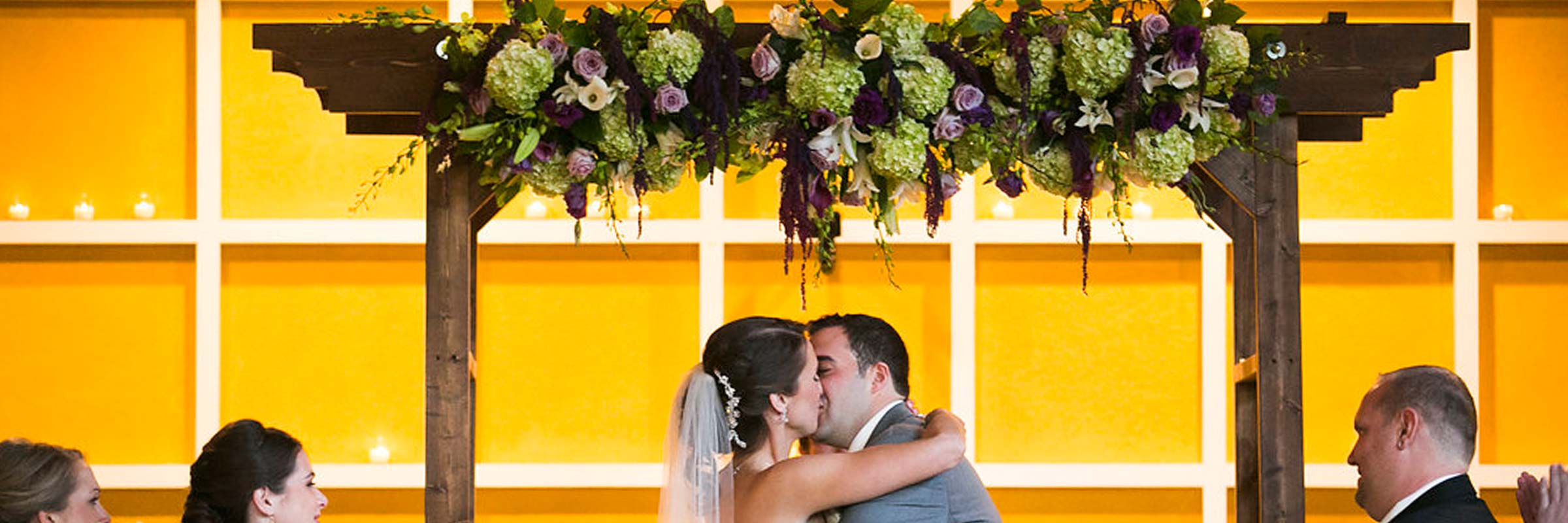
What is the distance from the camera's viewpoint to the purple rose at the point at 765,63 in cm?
409

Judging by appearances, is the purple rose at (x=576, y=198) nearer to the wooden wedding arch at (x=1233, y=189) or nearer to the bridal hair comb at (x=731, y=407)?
the wooden wedding arch at (x=1233, y=189)

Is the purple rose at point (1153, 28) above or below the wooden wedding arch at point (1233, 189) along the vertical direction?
above

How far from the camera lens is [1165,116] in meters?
4.13

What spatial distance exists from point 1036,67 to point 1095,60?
0.12m

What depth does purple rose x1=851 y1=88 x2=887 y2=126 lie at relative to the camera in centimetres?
410

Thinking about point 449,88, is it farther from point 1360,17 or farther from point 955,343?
point 1360,17

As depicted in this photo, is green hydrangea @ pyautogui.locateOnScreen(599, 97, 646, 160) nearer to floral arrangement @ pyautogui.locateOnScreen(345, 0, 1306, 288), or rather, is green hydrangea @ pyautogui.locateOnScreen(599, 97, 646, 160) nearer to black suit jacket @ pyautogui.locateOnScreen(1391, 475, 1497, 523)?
floral arrangement @ pyautogui.locateOnScreen(345, 0, 1306, 288)

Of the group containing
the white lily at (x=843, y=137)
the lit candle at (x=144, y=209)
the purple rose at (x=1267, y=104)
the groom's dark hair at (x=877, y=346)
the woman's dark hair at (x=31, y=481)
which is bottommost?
the woman's dark hair at (x=31, y=481)

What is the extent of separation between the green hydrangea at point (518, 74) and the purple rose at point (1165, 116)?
1.21m

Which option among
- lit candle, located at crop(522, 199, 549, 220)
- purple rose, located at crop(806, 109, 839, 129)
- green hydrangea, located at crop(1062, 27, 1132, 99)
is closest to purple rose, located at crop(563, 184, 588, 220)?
purple rose, located at crop(806, 109, 839, 129)

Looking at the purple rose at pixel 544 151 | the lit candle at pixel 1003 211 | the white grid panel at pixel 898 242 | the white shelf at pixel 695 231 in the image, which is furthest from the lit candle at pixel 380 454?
the purple rose at pixel 544 151

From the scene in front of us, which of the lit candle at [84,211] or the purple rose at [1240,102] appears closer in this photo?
the purple rose at [1240,102]

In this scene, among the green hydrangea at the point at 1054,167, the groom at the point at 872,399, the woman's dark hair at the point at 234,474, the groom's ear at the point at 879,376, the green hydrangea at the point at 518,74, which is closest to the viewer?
the woman's dark hair at the point at 234,474

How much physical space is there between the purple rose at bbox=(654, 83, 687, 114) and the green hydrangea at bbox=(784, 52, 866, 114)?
0.22 m
